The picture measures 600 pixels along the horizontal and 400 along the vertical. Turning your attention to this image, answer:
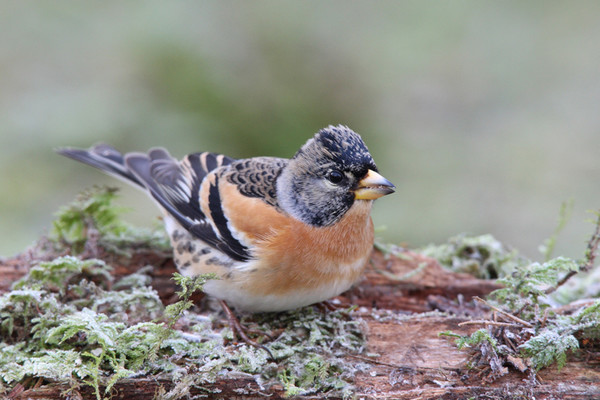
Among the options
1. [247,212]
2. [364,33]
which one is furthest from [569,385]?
[364,33]

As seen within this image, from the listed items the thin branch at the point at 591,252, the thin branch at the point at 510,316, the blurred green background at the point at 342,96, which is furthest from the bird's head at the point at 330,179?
the blurred green background at the point at 342,96

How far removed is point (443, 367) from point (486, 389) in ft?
0.79

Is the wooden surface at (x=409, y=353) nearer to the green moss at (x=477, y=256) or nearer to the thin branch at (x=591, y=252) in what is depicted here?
the green moss at (x=477, y=256)

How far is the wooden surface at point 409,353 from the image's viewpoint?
9.22ft

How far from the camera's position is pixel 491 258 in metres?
4.38

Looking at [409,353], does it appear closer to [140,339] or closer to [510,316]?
[510,316]

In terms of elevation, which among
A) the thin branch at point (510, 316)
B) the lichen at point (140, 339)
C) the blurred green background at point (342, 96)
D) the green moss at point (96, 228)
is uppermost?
the blurred green background at point (342, 96)

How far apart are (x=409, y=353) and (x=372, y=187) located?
0.88 meters

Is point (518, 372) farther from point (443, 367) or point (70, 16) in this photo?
point (70, 16)

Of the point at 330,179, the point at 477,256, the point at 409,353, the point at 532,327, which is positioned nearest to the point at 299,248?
the point at 330,179

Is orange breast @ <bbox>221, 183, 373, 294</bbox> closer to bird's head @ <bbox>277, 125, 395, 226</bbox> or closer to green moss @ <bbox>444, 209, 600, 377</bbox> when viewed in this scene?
bird's head @ <bbox>277, 125, 395, 226</bbox>

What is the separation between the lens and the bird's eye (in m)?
3.38

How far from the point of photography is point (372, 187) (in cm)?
327

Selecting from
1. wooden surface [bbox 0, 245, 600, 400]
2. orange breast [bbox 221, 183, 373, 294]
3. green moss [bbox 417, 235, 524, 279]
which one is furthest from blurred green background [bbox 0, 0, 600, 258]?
orange breast [bbox 221, 183, 373, 294]
